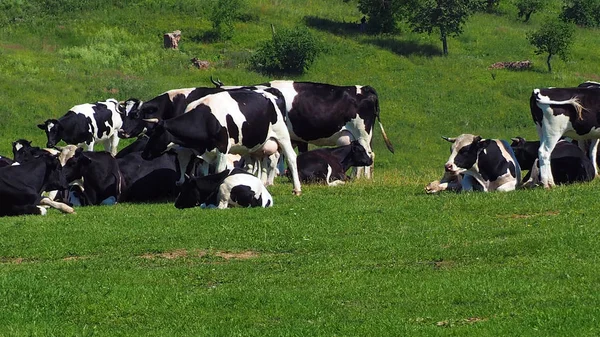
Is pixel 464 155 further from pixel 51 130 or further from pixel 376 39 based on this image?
pixel 376 39

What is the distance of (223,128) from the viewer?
79.7 feet

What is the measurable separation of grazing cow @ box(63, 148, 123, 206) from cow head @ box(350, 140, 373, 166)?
24.1 ft

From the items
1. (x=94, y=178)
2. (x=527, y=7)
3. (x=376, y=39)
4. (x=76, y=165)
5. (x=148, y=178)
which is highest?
(x=76, y=165)

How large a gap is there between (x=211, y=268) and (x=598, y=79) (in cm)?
5951

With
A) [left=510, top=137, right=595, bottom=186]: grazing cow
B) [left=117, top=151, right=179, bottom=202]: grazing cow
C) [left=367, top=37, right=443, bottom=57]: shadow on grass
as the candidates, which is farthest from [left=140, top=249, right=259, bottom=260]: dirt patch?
[left=367, top=37, right=443, bottom=57]: shadow on grass

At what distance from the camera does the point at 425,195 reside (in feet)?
75.0

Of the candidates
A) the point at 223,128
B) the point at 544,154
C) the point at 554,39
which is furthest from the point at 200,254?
the point at 554,39

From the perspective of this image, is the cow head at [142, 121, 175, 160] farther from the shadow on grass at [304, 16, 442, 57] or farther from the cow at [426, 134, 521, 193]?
the shadow on grass at [304, 16, 442, 57]

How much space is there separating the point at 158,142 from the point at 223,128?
1.52 metres

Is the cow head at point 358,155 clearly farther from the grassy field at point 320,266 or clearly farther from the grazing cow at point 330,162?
the grassy field at point 320,266

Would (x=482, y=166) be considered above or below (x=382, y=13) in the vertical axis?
above

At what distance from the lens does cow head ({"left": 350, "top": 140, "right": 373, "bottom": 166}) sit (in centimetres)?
3033

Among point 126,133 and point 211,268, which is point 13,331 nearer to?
point 211,268

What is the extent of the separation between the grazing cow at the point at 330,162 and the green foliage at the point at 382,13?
5006 centimetres
